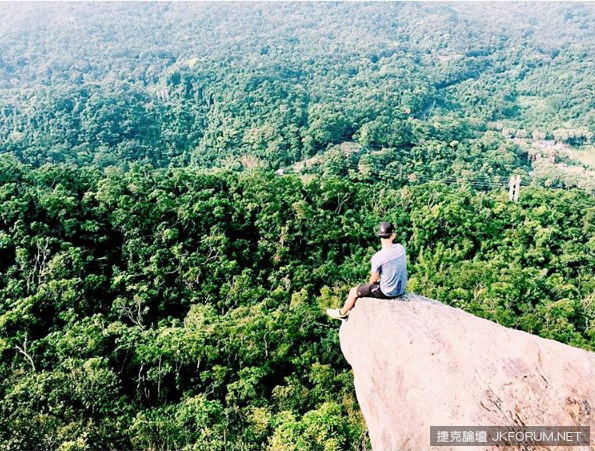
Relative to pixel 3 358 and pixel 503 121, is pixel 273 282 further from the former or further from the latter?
pixel 503 121

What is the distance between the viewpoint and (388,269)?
8.91 m

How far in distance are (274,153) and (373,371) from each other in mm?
64127

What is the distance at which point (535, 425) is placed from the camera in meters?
7.00

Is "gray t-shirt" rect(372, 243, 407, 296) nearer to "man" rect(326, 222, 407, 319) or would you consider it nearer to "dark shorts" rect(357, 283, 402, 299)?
"man" rect(326, 222, 407, 319)

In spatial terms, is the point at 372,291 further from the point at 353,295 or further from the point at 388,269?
the point at 388,269

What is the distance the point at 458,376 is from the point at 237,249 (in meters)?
26.6

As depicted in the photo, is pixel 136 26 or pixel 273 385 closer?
pixel 273 385

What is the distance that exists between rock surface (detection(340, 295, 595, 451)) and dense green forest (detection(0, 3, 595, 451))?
9.48 m

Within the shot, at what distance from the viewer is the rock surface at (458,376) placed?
712cm

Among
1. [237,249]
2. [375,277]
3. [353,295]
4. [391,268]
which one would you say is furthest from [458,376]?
[237,249]

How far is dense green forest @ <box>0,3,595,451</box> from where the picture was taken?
18609mm

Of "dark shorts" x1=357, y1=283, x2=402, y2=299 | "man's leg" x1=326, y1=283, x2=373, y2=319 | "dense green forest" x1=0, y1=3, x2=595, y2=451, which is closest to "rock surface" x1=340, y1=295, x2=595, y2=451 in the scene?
"dark shorts" x1=357, y1=283, x2=402, y2=299

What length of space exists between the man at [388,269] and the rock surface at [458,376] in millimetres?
261

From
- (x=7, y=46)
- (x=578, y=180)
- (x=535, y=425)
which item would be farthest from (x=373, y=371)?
(x=7, y=46)
